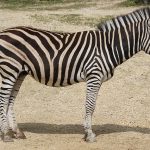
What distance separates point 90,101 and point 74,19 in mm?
15217

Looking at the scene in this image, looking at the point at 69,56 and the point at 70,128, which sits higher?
the point at 69,56

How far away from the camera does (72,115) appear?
37.0 ft

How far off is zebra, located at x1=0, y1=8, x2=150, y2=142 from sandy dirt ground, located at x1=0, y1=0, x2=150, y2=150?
435 mm

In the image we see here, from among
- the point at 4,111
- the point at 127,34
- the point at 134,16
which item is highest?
the point at 134,16

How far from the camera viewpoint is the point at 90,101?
9.45m

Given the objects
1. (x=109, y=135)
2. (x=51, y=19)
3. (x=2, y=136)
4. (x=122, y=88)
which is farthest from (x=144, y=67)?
(x=51, y=19)

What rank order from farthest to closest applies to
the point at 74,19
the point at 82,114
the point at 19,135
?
the point at 74,19, the point at 82,114, the point at 19,135

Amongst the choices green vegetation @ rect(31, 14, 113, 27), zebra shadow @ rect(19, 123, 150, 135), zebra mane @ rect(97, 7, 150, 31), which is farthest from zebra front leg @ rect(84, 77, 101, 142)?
green vegetation @ rect(31, 14, 113, 27)

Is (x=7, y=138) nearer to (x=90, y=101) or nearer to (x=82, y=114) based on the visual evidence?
(x=90, y=101)

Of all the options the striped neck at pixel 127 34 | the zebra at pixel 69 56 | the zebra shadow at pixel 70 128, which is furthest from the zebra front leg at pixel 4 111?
the striped neck at pixel 127 34

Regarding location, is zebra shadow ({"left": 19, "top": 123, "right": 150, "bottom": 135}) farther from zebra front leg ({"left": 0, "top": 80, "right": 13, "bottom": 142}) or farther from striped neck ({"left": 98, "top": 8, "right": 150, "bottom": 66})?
striped neck ({"left": 98, "top": 8, "right": 150, "bottom": 66})

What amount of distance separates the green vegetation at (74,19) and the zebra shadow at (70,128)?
12.3 metres

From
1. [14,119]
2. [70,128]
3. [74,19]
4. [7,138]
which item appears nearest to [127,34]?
[70,128]

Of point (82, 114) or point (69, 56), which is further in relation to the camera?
point (82, 114)
